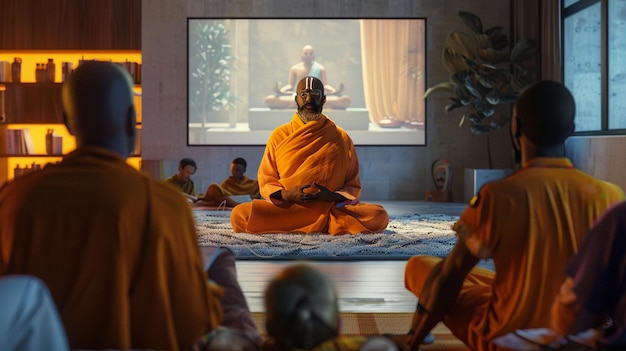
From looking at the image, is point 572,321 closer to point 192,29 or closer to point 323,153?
point 323,153

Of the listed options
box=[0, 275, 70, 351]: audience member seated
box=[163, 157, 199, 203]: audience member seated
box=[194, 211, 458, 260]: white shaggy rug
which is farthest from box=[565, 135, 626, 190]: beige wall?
box=[0, 275, 70, 351]: audience member seated

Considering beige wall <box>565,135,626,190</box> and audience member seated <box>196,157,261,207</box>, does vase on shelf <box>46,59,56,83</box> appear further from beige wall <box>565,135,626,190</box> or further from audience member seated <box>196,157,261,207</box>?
beige wall <box>565,135,626,190</box>

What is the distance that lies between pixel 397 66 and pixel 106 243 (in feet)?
30.4

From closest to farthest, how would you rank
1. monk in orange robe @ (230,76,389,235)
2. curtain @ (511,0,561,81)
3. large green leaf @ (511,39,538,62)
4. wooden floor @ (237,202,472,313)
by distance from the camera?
wooden floor @ (237,202,472,313)
monk in orange robe @ (230,76,389,235)
curtain @ (511,0,561,81)
large green leaf @ (511,39,538,62)

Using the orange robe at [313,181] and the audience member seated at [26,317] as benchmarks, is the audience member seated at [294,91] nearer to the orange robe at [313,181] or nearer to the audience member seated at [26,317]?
the orange robe at [313,181]

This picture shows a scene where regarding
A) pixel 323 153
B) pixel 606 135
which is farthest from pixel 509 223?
pixel 606 135

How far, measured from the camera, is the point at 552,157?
1.83m

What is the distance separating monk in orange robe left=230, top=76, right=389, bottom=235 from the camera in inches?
228

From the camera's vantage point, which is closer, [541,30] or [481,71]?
[481,71]

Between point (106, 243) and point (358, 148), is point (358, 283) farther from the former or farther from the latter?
point (358, 148)

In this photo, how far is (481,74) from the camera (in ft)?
31.0

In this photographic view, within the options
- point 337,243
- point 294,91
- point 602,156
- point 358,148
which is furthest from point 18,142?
point 602,156

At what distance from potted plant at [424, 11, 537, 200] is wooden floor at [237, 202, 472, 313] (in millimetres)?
5245

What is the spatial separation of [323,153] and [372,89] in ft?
15.7
